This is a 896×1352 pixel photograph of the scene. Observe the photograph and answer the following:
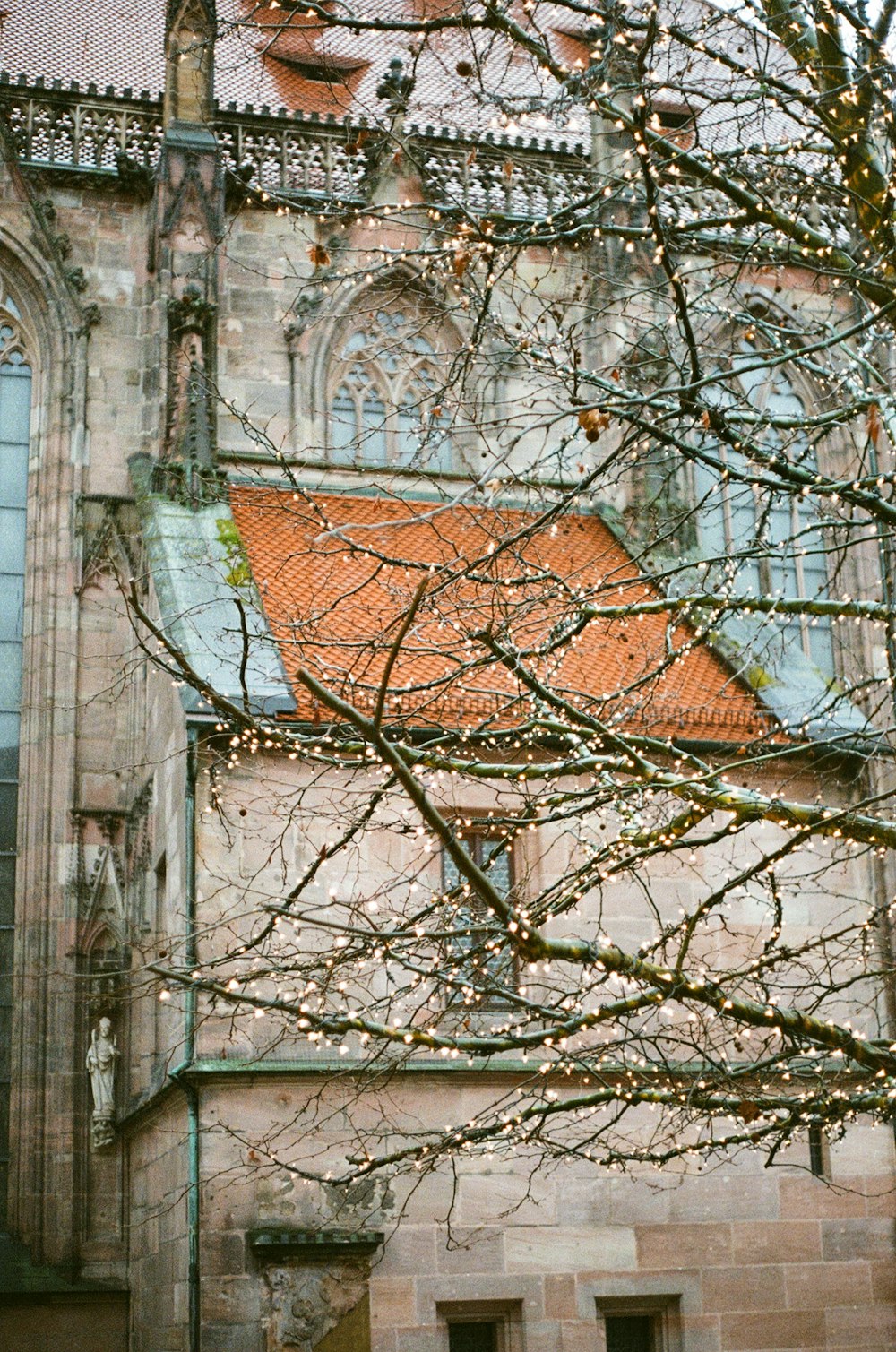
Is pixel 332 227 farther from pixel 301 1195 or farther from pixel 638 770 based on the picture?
pixel 638 770

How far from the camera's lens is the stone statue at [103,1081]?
16.5 meters

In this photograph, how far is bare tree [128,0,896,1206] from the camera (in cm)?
829

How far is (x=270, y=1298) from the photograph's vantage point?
12.8m

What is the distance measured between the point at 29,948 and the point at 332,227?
8.97 m

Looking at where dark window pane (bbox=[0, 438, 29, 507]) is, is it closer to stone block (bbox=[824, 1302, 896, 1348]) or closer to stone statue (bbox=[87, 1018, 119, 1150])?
stone statue (bbox=[87, 1018, 119, 1150])

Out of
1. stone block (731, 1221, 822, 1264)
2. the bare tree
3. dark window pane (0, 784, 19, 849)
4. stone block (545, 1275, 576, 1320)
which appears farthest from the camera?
dark window pane (0, 784, 19, 849)

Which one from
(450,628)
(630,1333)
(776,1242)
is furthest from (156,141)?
(630,1333)

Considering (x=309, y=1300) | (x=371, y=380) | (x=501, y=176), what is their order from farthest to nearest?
(x=371, y=380) < (x=501, y=176) < (x=309, y=1300)

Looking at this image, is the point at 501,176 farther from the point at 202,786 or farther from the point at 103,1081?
the point at 103,1081

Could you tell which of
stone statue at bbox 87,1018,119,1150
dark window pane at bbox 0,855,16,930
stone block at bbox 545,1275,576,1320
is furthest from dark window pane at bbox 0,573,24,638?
stone block at bbox 545,1275,576,1320

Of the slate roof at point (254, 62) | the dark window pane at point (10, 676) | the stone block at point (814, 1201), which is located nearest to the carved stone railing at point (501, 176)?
the slate roof at point (254, 62)

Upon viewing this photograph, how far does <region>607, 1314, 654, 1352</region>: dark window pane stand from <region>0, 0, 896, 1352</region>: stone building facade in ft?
0.07

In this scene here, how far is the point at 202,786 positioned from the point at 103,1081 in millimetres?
3890

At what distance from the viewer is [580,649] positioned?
1677cm
